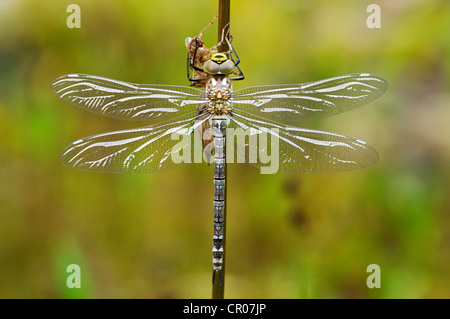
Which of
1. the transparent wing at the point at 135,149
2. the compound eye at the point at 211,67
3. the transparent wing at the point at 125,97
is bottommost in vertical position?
the transparent wing at the point at 135,149

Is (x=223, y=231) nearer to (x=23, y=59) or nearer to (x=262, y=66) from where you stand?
(x=262, y=66)

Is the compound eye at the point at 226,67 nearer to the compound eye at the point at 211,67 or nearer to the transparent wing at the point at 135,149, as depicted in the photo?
the compound eye at the point at 211,67

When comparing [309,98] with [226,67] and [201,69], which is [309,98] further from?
[201,69]

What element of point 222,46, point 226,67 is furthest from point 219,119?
point 222,46

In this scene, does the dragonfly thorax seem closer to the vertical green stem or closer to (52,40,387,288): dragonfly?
(52,40,387,288): dragonfly

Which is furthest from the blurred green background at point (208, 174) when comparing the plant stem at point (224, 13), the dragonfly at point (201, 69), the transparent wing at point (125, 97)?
the plant stem at point (224, 13)

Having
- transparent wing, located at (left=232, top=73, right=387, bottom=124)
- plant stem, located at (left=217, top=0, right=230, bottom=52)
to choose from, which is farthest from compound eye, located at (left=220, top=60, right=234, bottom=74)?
plant stem, located at (left=217, top=0, right=230, bottom=52)

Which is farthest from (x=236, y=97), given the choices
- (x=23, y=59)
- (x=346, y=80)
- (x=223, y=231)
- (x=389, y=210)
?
(x=23, y=59)
